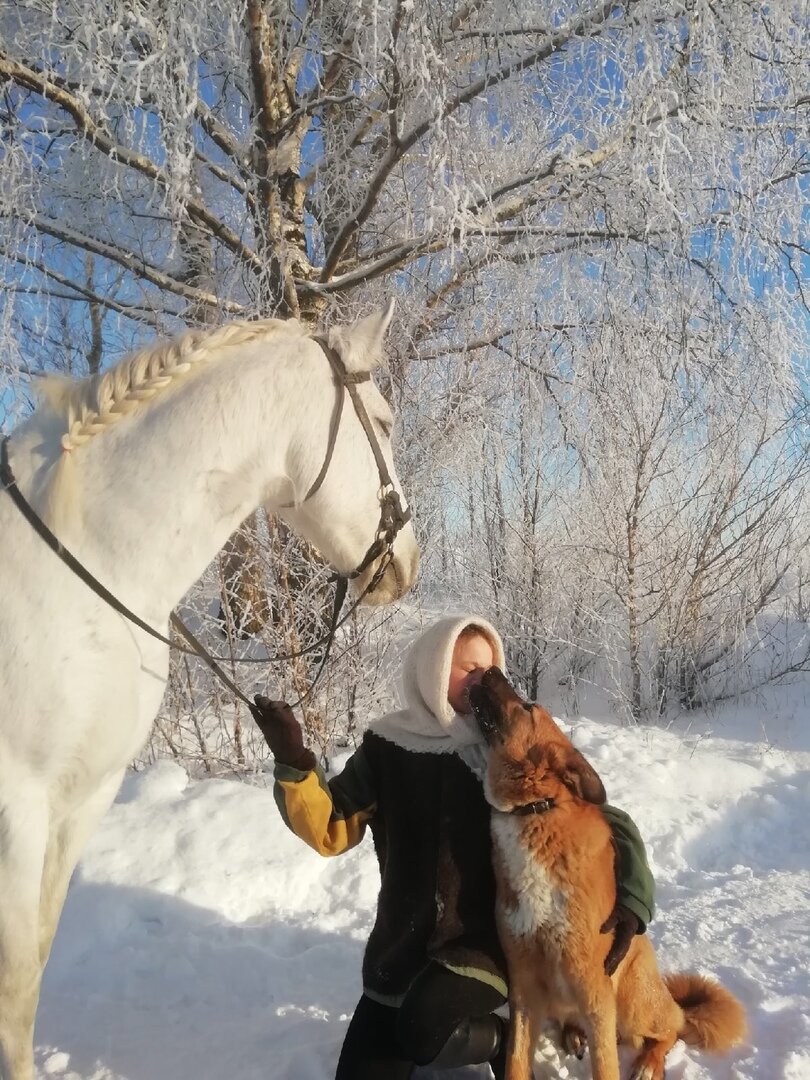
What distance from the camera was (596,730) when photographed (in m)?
5.79

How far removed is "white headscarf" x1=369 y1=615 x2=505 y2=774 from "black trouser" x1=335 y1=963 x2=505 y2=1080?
21.0 inches

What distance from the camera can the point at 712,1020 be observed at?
1.95 meters

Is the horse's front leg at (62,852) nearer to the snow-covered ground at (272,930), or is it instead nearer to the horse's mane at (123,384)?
the snow-covered ground at (272,930)

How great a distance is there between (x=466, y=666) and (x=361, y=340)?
972 mm

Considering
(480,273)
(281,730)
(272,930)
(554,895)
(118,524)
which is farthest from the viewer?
(480,273)

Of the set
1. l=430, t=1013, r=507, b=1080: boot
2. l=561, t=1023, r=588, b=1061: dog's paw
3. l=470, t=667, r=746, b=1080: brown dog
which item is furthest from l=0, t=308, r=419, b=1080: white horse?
l=561, t=1023, r=588, b=1061: dog's paw

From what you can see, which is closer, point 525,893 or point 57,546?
point 57,546

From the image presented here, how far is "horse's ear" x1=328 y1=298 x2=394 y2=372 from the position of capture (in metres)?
1.89

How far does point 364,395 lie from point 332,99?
3.72m

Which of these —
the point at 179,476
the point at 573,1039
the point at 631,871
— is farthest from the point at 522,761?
the point at 179,476

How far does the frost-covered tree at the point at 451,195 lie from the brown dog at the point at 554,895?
2951 millimetres

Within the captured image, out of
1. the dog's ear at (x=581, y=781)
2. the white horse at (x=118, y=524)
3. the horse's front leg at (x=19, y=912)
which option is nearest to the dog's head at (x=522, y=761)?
the dog's ear at (x=581, y=781)

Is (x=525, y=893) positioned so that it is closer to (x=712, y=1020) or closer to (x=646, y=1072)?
(x=646, y=1072)

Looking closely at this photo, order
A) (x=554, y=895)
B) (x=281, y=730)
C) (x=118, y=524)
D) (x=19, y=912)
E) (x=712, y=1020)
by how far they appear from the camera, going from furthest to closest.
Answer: (x=712, y=1020)
(x=281, y=730)
(x=554, y=895)
(x=118, y=524)
(x=19, y=912)
